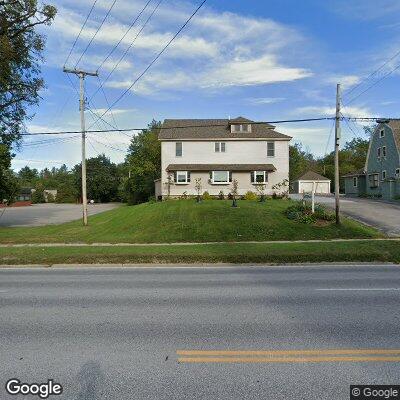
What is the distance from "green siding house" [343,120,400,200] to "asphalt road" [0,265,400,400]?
115 ft

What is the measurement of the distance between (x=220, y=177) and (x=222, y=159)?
2065 mm

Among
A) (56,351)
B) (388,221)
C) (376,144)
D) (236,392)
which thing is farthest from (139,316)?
(376,144)

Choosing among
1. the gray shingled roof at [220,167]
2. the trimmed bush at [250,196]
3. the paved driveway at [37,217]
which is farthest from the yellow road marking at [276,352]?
the gray shingled roof at [220,167]

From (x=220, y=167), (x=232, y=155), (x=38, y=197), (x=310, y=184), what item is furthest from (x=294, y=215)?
(x=38, y=197)

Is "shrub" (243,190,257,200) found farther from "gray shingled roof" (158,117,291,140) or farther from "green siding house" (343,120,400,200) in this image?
"green siding house" (343,120,400,200)

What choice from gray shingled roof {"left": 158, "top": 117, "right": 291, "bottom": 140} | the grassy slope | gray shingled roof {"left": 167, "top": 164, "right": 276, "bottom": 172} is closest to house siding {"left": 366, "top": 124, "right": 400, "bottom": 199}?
gray shingled roof {"left": 158, "top": 117, "right": 291, "bottom": 140}

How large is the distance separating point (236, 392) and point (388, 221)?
2166cm

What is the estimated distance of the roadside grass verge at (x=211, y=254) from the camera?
1321 cm

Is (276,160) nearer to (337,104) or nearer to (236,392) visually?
(337,104)

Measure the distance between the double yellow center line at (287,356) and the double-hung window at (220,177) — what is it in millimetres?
32188

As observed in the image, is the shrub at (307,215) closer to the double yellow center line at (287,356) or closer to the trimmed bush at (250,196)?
the trimmed bush at (250,196)

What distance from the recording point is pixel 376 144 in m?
47.1

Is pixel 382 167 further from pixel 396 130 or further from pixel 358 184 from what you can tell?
pixel 358 184

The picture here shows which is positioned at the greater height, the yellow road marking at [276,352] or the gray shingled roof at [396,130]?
the gray shingled roof at [396,130]
